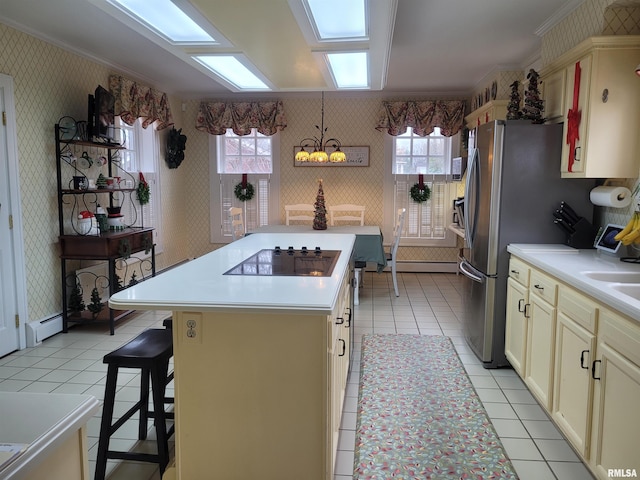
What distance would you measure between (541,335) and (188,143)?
573 centimetres

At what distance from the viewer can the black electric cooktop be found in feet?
7.80

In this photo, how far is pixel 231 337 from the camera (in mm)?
1855

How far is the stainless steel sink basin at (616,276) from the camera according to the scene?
2.38 metres

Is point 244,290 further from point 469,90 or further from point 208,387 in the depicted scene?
point 469,90

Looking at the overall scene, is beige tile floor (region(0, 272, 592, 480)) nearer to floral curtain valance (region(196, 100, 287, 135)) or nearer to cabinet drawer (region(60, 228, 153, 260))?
cabinet drawer (region(60, 228, 153, 260))

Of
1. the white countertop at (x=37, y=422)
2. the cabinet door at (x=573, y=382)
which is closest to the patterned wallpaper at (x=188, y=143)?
the cabinet door at (x=573, y=382)

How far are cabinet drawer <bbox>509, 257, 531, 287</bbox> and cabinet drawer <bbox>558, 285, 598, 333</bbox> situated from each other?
0.48m

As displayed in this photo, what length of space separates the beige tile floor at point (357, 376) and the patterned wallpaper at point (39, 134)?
534 millimetres

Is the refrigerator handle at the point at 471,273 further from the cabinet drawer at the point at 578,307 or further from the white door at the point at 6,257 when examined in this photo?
the white door at the point at 6,257

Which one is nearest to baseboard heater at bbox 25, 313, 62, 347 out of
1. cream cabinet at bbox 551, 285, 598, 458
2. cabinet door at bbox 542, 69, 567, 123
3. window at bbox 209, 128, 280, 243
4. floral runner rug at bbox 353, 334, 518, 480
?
floral runner rug at bbox 353, 334, 518, 480

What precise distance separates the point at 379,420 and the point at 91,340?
2638 mm

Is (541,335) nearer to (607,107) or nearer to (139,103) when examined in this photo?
(607,107)

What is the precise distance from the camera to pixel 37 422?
2.78 ft

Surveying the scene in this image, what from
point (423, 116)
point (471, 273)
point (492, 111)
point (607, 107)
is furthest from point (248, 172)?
point (607, 107)
